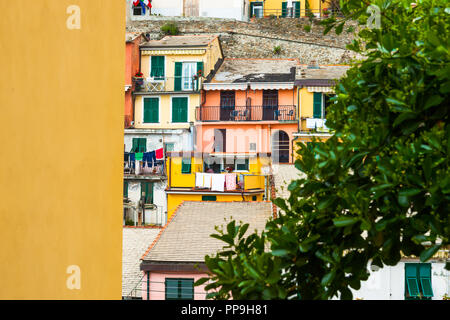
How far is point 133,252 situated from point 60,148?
11.9 m

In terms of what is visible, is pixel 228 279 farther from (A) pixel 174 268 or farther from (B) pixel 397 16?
(A) pixel 174 268

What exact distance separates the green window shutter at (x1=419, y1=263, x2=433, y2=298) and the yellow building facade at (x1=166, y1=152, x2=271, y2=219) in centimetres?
975

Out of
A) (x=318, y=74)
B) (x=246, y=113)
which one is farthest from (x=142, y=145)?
(x=318, y=74)

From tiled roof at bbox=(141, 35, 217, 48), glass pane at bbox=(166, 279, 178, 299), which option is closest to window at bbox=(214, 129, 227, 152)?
tiled roof at bbox=(141, 35, 217, 48)

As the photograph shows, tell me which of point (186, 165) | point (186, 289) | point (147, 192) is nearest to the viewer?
point (186, 289)

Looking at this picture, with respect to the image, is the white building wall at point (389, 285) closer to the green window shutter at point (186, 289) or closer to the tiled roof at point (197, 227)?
the tiled roof at point (197, 227)

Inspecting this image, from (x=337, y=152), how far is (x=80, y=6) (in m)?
1.80

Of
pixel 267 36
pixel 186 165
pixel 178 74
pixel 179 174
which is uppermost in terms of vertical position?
pixel 267 36

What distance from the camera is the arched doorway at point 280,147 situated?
83.4ft

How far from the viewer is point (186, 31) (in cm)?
3806

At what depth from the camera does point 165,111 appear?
26.8 m

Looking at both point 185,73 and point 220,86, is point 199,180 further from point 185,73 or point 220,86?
point 185,73
